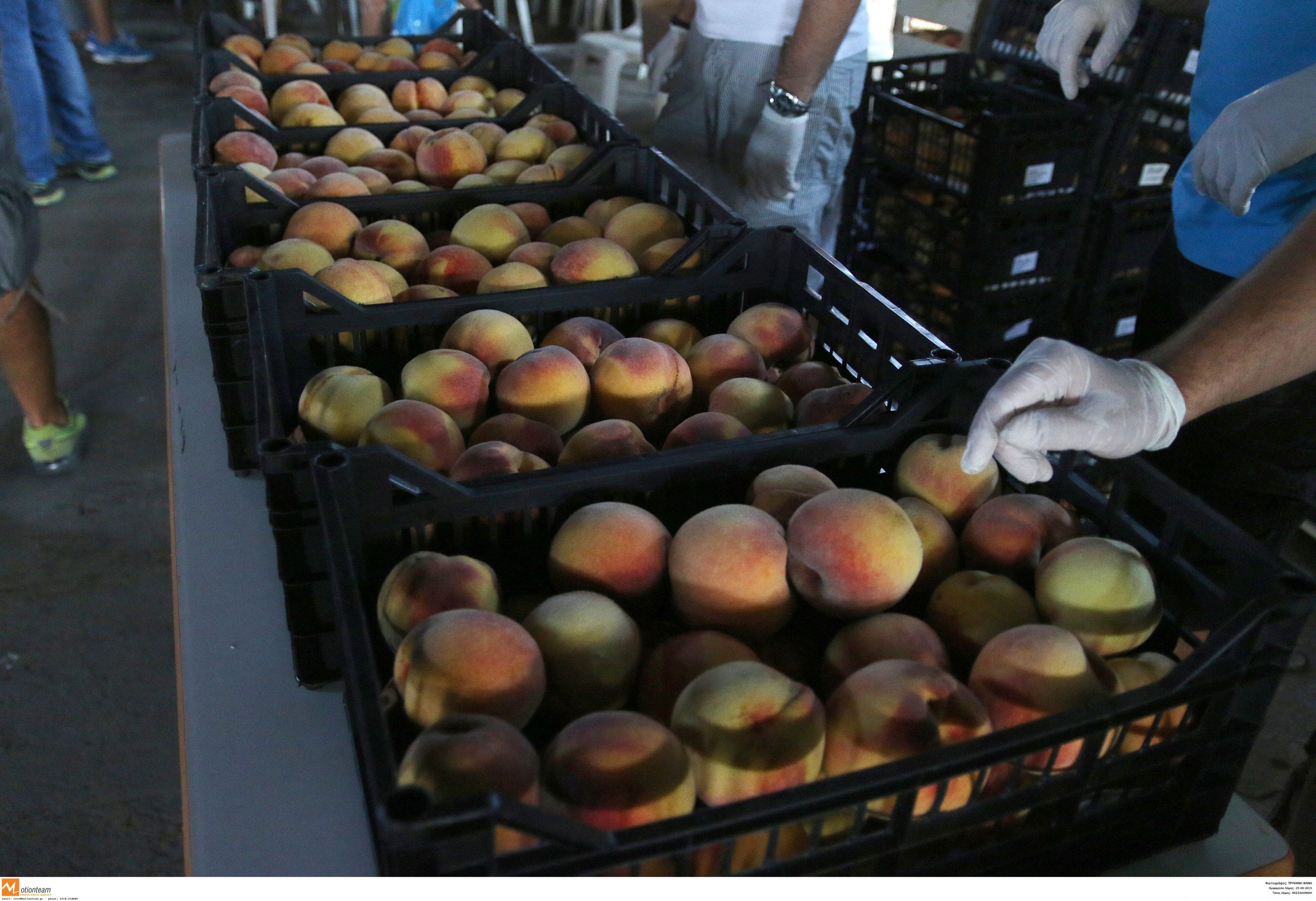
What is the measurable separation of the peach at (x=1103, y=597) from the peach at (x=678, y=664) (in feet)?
0.81

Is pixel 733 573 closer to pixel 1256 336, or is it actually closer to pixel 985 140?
pixel 1256 336

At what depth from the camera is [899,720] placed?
65 cm

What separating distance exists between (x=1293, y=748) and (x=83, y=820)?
6.96 feet

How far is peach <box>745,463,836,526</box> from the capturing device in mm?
830

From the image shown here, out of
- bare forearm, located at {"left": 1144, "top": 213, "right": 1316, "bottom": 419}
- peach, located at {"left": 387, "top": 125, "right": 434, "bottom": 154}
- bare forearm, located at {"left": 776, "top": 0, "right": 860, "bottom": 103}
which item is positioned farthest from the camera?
bare forearm, located at {"left": 776, "top": 0, "right": 860, "bottom": 103}

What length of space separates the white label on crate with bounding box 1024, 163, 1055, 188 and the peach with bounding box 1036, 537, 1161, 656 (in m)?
1.76

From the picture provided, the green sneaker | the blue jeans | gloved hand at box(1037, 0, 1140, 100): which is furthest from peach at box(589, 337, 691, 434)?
the blue jeans

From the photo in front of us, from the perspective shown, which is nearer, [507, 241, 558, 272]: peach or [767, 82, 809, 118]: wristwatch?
[507, 241, 558, 272]: peach

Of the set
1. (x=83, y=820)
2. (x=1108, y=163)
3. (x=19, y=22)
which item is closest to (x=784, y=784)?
(x=83, y=820)

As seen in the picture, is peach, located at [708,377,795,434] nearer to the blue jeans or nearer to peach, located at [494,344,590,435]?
peach, located at [494,344,590,435]

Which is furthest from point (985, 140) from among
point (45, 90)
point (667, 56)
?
point (45, 90)

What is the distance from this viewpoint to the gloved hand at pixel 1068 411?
2.71 feet

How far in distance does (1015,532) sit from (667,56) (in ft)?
6.81

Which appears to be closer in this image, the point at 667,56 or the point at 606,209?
the point at 606,209
